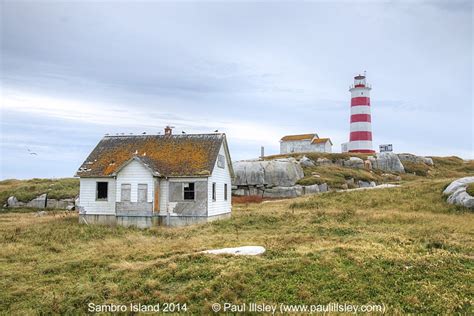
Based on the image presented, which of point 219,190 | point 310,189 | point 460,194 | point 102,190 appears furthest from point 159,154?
point 310,189

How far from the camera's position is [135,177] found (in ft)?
93.2

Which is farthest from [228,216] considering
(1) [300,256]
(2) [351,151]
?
(2) [351,151]

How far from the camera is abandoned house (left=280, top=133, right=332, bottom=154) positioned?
262 feet

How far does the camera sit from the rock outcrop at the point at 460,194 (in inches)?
1105

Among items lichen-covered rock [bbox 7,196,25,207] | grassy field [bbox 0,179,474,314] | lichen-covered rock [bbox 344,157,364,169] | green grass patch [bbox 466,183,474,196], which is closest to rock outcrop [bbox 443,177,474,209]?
green grass patch [bbox 466,183,474,196]

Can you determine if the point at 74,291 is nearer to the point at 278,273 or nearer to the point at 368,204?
the point at 278,273

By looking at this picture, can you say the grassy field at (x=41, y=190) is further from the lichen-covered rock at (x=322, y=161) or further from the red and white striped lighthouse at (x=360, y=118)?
the red and white striped lighthouse at (x=360, y=118)

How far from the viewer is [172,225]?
1126 inches

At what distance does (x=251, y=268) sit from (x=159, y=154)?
742 inches

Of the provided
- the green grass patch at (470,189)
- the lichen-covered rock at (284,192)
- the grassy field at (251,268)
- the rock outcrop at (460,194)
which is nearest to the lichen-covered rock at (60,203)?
the grassy field at (251,268)

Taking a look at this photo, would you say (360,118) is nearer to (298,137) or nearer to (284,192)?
(298,137)

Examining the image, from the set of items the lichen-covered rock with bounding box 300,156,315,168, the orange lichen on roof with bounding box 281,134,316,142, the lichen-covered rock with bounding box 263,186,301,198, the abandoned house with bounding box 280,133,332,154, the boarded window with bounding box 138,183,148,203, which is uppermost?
the orange lichen on roof with bounding box 281,134,316,142

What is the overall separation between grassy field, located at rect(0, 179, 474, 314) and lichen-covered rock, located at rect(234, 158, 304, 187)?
1092 inches

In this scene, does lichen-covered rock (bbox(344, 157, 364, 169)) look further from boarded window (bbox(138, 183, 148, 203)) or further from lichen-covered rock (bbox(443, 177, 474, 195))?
boarded window (bbox(138, 183, 148, 203))
